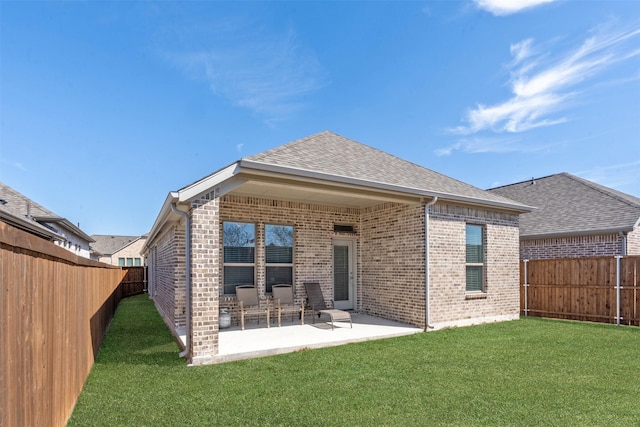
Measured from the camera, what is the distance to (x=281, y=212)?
9.41m

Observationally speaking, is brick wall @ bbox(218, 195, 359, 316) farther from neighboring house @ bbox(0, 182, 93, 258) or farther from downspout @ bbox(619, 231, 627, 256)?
downspout @ bbox(619, 231, 627, 256)

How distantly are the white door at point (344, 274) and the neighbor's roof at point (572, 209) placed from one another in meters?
7.49

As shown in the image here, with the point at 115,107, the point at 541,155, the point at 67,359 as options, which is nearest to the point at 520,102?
the point at 541,155

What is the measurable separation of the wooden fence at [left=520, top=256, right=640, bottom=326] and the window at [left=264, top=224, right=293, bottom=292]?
25.9 feet

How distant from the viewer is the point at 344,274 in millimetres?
10500

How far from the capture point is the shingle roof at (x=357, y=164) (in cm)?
708

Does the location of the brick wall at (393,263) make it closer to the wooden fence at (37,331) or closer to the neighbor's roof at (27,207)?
the wooden fence at (37,331)

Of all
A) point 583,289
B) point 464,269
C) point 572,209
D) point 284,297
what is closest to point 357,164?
point 284,297

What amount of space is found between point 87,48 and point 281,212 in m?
7.58

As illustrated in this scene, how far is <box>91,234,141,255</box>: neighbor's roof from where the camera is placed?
47.8 metres

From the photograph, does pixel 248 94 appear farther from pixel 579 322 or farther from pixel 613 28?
pixel 579 322

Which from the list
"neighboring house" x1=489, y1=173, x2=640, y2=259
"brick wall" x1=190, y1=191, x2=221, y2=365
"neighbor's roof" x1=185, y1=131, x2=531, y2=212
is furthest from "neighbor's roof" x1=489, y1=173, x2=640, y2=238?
"brick wall" x1=190, y1=191, x2=221, y2=365

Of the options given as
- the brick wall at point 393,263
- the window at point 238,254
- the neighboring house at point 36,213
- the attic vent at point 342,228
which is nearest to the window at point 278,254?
the window at point 238,254

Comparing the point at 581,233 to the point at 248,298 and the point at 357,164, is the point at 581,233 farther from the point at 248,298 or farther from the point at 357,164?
the point at 248,298
